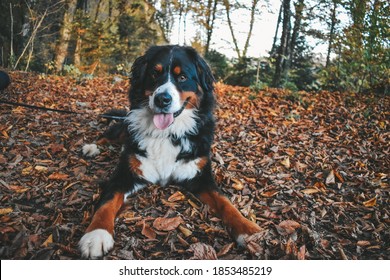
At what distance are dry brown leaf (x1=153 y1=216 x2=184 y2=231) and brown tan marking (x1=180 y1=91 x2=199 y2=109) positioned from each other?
123cm

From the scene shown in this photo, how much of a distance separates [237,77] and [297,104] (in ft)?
21.0

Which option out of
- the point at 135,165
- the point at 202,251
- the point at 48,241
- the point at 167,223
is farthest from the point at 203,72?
the point at 48,241

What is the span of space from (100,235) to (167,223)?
2.18 ft

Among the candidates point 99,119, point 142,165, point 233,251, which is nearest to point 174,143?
point 142,165

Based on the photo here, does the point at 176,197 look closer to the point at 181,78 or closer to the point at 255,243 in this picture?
the point at 255,243

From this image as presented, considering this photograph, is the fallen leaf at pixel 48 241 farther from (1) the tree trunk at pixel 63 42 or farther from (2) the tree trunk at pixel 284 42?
(1) the tree trunk at pixel 63 42

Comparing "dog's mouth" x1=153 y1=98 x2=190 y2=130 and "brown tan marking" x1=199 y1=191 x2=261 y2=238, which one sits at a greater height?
"dog's mouth" x1=153 y1=98 x2=190 y2=130

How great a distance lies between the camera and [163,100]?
2748 millimetres

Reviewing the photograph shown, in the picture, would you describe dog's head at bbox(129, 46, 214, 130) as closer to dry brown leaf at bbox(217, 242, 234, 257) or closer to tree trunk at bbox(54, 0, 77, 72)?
dry brown leaf at bbox(217, 242, 234, 257)

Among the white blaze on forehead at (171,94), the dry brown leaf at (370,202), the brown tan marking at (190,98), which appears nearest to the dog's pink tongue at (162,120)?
the white blaze on forehead at (171,94)

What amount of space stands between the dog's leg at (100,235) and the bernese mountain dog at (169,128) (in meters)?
0.24

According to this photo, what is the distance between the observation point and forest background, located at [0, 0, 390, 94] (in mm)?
6758

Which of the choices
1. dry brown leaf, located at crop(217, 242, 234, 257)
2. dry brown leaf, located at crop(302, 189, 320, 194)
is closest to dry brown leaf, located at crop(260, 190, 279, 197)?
dry brown leaf, located at crop(302, 189, 320, 194)

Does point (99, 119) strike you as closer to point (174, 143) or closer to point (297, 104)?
point (174, 143)
